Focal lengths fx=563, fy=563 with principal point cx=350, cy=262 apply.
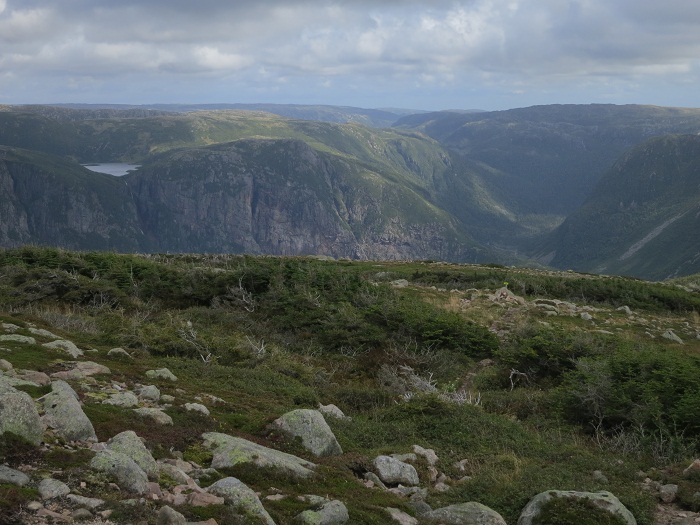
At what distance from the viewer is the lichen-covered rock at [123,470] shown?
21.6 feet

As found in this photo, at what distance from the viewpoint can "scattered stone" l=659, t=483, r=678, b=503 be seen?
10.1 metres

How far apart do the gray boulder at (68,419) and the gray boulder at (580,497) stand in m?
6.65

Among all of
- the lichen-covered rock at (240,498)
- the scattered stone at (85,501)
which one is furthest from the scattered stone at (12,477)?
the lichen-covered rock at (240,498)

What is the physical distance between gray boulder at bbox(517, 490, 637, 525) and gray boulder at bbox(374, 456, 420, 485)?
6.61 ft

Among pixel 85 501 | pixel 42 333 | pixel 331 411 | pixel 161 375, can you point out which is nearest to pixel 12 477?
pixel 85 501

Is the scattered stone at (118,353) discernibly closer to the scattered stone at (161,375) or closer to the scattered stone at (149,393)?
the scattered stone at (161,375)

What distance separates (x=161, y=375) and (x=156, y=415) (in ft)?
11.7

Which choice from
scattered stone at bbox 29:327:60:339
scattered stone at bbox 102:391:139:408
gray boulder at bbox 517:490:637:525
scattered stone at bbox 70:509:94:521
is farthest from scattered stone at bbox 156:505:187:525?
scattered stone at bbox 29:327:60:339

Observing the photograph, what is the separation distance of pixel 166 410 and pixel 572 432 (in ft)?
32.8

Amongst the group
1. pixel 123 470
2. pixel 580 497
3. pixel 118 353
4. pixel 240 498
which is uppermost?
pixel 123 470

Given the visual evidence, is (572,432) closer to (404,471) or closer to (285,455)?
(404,471)

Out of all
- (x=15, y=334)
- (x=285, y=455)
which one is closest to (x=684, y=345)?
(x=285, y=455)

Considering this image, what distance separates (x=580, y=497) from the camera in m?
8.95

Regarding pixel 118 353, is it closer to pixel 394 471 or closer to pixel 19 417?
pixel 19 417
